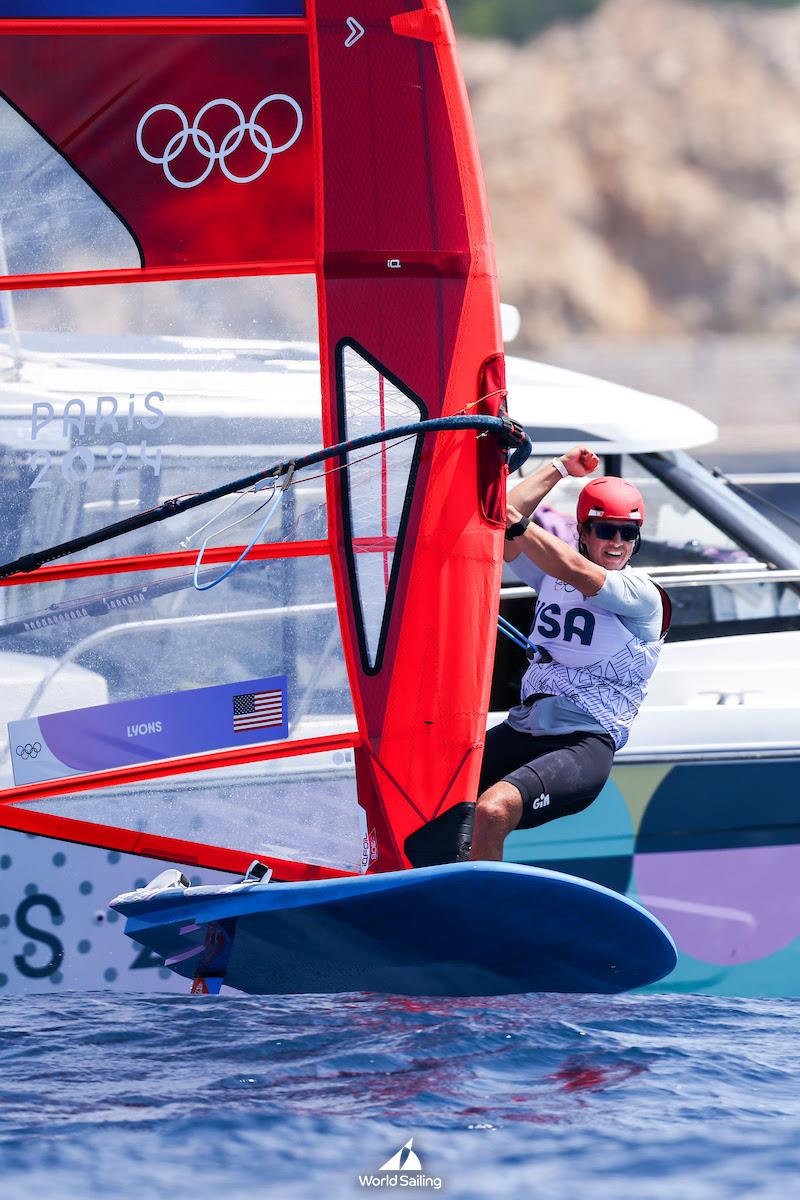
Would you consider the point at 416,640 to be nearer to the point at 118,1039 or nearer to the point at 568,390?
the point at 118,1039

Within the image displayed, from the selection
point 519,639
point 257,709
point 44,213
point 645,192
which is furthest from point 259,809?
point 645,192

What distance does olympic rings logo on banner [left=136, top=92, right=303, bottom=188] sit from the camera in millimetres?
3926

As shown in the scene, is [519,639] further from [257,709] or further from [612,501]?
[257,709]

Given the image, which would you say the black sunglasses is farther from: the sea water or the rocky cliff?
the rocky cliff

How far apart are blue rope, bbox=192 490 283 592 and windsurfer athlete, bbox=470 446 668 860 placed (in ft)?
2.08

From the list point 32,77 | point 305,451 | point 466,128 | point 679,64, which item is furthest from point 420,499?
point 679,64

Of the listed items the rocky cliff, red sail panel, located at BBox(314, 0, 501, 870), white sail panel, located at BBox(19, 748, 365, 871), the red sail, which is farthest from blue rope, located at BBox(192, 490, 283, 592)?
the rocky cliff

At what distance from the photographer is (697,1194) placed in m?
3.08

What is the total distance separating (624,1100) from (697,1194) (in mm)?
462

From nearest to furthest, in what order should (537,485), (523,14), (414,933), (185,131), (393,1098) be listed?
(393,1098)
(414,933)
(185,131)
(537,485)
(523,14)

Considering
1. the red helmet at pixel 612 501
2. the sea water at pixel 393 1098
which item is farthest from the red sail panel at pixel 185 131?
the sea water at pixel 393 1098

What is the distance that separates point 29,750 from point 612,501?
169 cm

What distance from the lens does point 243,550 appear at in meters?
4.07

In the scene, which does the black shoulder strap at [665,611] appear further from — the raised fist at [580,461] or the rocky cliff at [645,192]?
the rocky cliff at [645,192]
